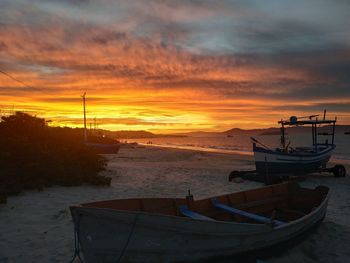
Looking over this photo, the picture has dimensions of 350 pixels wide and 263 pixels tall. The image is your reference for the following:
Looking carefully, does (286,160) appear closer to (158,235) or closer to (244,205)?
(244,205)

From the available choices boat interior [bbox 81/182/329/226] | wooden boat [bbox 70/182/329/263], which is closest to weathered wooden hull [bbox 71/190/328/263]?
wooden boat [bbox 70/182/329/263]

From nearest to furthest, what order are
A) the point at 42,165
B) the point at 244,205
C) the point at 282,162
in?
the point at 244,205 → the point at 42,165 → the point at 282,162

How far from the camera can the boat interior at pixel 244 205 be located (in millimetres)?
7211

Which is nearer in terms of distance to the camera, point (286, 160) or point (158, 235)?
point (158, 235)

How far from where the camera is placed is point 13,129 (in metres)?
18.4

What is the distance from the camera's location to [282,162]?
1823 centimetres

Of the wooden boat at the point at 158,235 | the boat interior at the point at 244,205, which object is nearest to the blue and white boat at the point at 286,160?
the boat interior at the point at 244,205

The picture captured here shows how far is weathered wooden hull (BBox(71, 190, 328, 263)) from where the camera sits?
5352 millimetres

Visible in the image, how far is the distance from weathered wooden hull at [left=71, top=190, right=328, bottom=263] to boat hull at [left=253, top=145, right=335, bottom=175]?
12351 mm

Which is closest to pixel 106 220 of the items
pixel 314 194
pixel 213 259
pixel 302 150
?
pixel 213 259

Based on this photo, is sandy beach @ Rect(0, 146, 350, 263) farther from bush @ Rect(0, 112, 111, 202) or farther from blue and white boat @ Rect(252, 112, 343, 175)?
blue and white boat @ Rect(252, 112, 343, 175)

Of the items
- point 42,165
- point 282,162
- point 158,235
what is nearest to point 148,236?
point 158,235

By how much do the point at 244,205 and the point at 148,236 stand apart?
4270mm

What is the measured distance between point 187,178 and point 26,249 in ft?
38.7
